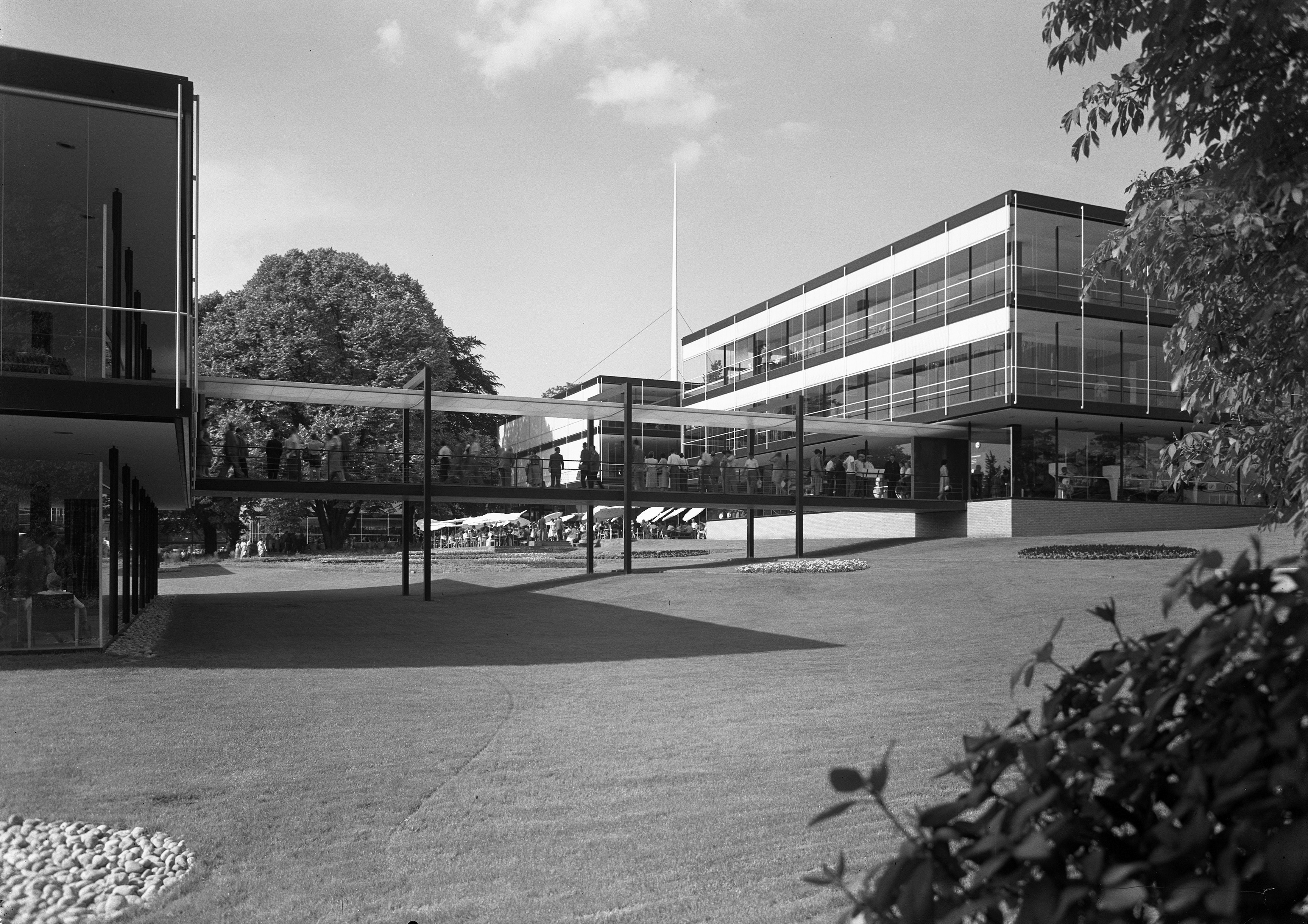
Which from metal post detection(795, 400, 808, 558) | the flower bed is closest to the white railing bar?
metal post detection(795, 400, 808, 558)

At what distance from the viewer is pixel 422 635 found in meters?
20.7

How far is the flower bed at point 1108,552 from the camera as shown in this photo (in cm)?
2941

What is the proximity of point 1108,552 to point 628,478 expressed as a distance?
13.0 metres

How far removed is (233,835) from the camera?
708 centimetres

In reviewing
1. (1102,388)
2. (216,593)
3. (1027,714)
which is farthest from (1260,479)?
(1102,388)

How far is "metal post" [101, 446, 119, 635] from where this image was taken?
57.3 ft

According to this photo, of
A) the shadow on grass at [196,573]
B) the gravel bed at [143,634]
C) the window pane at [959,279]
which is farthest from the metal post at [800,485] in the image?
the shadow on grass at [196,573]

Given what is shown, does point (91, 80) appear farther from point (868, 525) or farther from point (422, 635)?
point (868, 525)

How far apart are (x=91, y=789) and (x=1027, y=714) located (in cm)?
788

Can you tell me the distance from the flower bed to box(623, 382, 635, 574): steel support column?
1089cm

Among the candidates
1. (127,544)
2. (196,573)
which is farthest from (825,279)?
(127,544)

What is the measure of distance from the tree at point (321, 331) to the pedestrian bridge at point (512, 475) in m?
15.4

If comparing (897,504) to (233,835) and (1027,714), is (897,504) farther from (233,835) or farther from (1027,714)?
(1027,714)

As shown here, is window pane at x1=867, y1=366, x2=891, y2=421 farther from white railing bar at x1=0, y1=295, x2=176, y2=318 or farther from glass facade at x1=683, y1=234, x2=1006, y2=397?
white railing bar at x1=0, y1=295, x2=176, y2=318
